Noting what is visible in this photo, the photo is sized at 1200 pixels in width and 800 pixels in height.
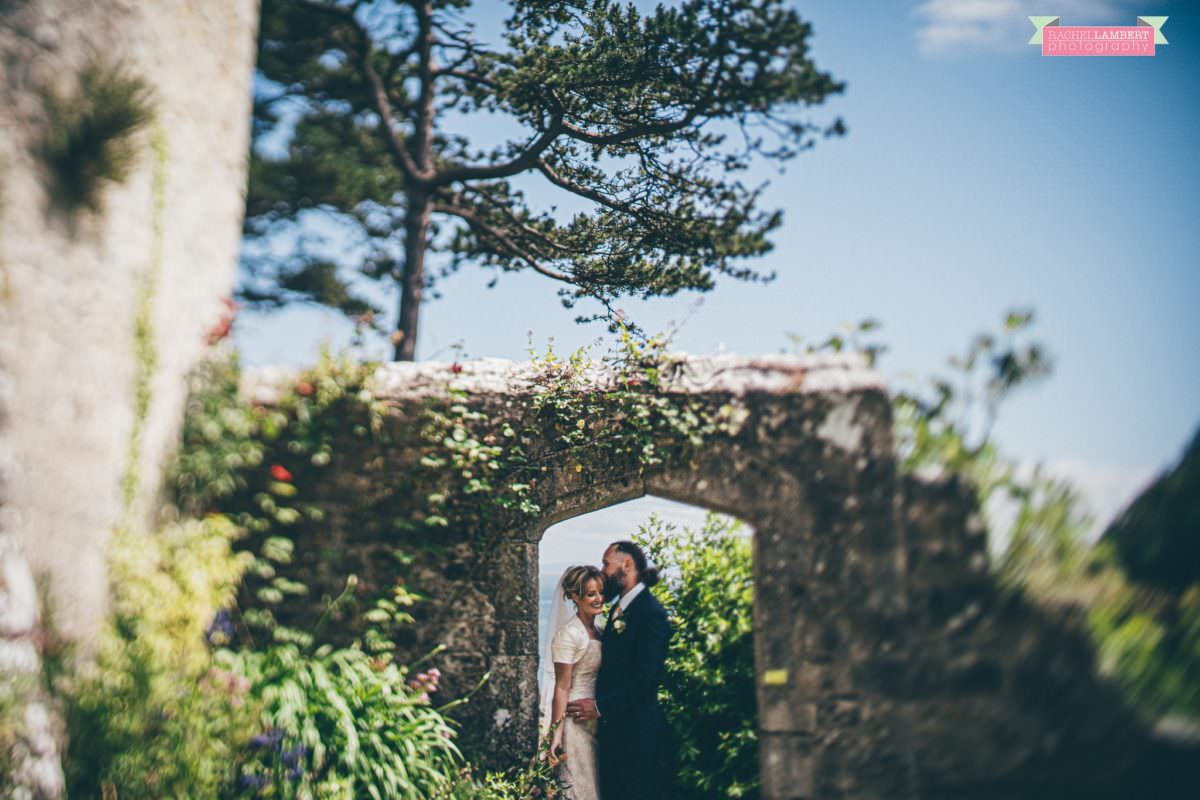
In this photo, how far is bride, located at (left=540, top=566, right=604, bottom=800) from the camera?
4535 mm

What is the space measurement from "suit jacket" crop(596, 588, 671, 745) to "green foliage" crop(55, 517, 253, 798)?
2.12 m

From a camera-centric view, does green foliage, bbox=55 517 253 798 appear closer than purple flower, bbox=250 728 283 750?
Yes

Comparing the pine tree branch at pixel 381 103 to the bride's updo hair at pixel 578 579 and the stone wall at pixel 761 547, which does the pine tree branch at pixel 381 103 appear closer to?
the stone wall at pixel 761 547

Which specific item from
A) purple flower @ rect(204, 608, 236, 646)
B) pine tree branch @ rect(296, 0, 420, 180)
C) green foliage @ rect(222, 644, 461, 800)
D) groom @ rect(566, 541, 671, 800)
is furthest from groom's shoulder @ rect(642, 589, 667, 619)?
pine tree branch @ rect(296, 0, 420, 180)

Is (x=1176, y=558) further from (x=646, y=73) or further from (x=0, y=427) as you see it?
(x=646, y=73)

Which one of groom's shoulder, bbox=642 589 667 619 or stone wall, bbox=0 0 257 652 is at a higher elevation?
stone wall, bbox=0 0 257 652

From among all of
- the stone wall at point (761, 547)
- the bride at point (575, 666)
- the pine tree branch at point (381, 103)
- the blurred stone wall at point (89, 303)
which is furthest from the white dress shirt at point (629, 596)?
the pine tree branch at point (381, 103)

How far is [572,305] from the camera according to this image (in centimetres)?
864

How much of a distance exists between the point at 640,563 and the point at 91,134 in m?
3.80

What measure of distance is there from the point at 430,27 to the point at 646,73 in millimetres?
3545

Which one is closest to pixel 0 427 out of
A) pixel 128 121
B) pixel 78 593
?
pixel 78 593

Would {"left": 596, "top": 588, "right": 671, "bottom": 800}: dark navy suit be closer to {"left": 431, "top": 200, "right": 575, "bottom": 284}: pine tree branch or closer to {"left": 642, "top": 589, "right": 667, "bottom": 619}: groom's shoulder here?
{"left": 642, "top": 589, "right": 667, "bottom": 619}: groom's shoulder

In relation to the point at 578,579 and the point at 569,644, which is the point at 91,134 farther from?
the point at 569,644

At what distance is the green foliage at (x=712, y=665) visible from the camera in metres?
4.52
